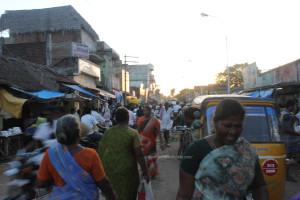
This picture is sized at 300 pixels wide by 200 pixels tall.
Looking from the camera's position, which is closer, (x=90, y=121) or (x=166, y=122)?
(x=90, y=121)

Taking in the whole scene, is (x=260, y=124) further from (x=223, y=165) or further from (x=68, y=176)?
(x=68, y=176)

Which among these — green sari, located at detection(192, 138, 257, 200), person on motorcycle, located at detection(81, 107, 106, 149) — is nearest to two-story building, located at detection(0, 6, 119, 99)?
person on motorcycle, located at detection(81, 107, 106, 149)

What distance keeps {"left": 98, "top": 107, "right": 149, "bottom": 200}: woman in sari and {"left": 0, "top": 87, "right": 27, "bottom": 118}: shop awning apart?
6.83m

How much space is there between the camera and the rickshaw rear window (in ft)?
13.7

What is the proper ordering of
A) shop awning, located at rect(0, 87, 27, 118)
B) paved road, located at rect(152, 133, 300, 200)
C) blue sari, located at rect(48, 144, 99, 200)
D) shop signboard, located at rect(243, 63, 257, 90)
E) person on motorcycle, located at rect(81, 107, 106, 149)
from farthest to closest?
shop signboard, located at rect(243, 63, 257, 90)
shop awning, located at rect(0, 87, 27, 118)
person on motorcycle, located at rect(81, 107, 106, 149)
paved road, located at rect(152, 133, 300, 200)
blue sari, located at rect(48, 144, 99, 200)

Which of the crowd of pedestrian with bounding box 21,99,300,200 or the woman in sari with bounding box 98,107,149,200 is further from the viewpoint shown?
the woman in sari with bounding box 98,107,149,200

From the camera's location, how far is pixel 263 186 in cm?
195

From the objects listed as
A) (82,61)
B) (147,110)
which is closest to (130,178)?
(147,110)

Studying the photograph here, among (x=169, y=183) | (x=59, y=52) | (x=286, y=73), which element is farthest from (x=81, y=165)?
(x=59, y=52)

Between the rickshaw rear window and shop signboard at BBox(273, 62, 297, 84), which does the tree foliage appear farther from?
the rickshaw rear window

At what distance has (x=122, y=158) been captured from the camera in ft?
11.6

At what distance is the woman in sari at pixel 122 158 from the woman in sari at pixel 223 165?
5.70 feet

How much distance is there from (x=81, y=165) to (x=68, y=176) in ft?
0.47

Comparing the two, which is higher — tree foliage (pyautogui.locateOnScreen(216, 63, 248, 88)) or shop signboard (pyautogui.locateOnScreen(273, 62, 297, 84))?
tree foliage (pyautogui.locateOnScreen(216, 63, 248, 88))
